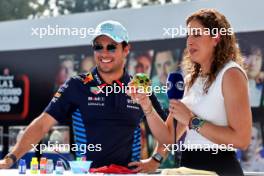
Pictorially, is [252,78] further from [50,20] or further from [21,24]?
[21,24]

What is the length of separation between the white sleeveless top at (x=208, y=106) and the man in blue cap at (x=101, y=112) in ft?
1.72

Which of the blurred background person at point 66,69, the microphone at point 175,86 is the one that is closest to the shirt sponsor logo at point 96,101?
the microphone at point 175,86

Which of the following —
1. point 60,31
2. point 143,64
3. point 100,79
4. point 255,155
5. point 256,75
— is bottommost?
point 255,155

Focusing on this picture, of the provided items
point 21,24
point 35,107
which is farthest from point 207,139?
point 21,24

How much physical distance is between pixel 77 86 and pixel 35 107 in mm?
4624

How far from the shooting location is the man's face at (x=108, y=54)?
261cm

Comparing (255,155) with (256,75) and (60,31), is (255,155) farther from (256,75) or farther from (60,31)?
(60,31)

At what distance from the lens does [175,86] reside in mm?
2107

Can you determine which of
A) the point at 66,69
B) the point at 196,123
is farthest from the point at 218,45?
the point at 66,69

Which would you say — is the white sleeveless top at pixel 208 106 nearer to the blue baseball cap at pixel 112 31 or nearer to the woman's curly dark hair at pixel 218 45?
the woman's curly dark hair at pixel 218 45

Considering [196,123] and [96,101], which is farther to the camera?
[96,101]

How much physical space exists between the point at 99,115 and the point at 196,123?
715mm

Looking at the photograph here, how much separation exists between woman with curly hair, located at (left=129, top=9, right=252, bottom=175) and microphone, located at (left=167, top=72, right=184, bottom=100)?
0.15 ft

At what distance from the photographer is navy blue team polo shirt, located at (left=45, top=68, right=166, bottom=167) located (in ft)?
8.49
